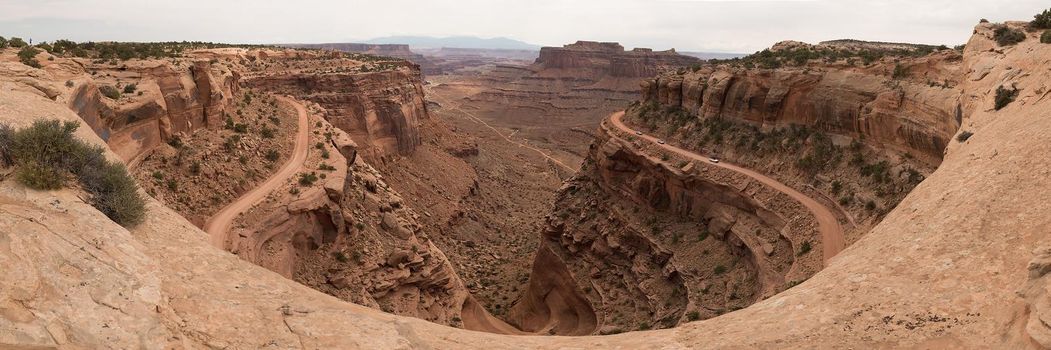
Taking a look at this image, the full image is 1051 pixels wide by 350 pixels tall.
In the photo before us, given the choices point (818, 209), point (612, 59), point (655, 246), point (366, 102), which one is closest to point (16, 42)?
point (366, 102)

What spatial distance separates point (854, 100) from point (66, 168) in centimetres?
3091

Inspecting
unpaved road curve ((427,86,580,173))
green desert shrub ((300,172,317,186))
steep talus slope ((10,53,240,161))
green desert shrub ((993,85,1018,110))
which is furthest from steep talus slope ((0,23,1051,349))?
unpaved road curve ((427,86,580,173))

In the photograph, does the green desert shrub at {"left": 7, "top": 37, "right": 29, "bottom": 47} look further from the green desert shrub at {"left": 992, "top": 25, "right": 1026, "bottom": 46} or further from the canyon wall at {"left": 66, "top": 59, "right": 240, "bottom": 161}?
the green desert shrub at {"left": 992, "top": 25, "right": 1026, "bottom": 46}

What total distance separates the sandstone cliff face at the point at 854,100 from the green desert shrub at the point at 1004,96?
121 inches

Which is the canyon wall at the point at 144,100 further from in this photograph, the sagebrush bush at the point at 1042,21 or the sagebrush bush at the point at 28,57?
the sagebrush bush at the point at 1042,21

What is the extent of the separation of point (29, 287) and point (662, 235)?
28191 mm

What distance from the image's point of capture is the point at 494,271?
41000 mm

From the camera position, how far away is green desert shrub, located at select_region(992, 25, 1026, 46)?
71.6 ft

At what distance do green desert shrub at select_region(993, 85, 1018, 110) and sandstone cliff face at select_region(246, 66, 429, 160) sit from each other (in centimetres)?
4220

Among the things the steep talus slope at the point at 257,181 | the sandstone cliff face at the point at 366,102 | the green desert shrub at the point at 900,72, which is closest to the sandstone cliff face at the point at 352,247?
the steep talus slope at the point at 257,181

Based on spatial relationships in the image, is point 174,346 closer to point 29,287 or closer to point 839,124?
point 29,287

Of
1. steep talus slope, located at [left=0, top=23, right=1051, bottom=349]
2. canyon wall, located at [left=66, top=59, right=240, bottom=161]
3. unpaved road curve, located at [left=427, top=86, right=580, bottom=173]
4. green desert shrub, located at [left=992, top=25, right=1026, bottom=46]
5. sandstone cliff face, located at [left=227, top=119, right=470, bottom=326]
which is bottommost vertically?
unpaved road curve, located at [left=427, top=86, right=580, bottom=173]

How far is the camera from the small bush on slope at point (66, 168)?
408 inches

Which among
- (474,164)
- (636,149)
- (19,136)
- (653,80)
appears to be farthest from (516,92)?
(19,136)
